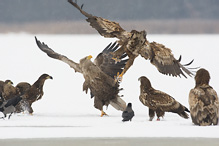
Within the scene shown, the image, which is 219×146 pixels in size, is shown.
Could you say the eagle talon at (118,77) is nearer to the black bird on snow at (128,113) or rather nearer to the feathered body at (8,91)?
the black bird on snow at (128,113)

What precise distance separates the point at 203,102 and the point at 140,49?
0.94 meters

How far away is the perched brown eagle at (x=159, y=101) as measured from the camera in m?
5.92

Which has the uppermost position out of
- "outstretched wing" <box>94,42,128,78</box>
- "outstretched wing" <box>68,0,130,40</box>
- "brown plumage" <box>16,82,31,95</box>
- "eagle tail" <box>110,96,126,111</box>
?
"outstretched wing" <box>68,0,130,40</box>

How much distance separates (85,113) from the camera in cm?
671

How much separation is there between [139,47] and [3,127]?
5.62 feet

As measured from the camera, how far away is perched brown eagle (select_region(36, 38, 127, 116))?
6312 mm

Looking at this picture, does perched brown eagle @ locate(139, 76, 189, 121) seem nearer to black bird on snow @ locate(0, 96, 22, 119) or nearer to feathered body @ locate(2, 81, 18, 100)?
black bird on snow @ locate(0, 96, 22, 119)

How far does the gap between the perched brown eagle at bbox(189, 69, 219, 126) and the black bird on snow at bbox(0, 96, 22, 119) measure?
6.43ft

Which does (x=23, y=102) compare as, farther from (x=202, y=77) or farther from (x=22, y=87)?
(x=202, y=77)

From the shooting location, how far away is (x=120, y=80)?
20.6 ft

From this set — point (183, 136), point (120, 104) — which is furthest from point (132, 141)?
point (120, 104)

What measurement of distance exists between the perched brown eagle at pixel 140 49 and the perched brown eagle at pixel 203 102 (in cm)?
42

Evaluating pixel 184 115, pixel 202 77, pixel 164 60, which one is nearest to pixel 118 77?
pixel 164 60

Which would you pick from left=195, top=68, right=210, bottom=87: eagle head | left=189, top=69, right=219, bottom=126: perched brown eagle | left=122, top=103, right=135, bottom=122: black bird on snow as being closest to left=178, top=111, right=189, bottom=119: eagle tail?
left=189, top=69, right=219, bottom=126: perched brown eagle
